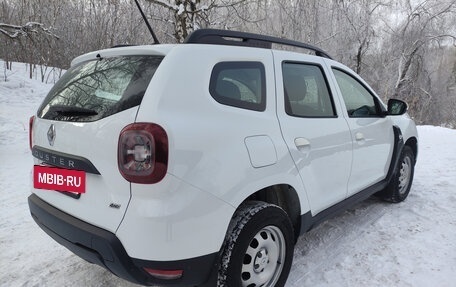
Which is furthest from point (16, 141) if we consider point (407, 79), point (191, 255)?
point (407, 79)

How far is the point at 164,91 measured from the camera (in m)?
1.86

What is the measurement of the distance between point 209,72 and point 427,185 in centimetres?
420

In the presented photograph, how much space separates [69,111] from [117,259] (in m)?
0.95

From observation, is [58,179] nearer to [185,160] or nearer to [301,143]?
[185,160]

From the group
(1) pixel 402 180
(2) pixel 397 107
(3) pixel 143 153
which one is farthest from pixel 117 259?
(1) pixel 402 180

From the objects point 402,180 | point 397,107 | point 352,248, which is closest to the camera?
point 352,248

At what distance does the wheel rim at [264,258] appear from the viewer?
2238mm

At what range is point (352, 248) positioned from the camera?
3.16 meters

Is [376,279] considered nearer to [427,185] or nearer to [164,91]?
[164,91]

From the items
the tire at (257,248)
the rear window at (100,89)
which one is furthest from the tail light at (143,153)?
the tire at (257,248)

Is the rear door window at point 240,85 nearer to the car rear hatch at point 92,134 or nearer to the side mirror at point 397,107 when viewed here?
the car rear hatch at point 92,134

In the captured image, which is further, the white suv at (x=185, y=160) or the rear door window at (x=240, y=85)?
the rear door window at (x=240, y=85)

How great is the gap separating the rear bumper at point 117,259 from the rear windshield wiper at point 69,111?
24.2 inches

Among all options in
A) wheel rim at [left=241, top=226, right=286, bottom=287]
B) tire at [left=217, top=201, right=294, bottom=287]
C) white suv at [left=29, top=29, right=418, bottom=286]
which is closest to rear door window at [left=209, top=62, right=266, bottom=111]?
white suv at [left=29, top=29, right=418, bottom=286]
